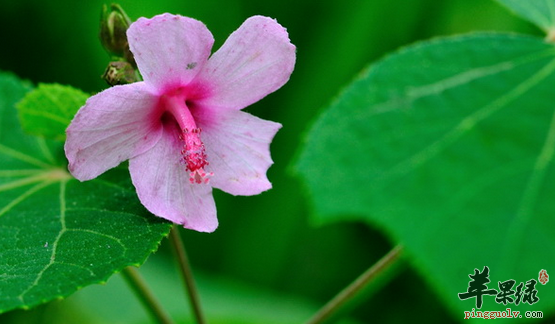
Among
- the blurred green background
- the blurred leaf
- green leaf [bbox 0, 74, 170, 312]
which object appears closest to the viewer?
green leaf [bbox 0, 74, 170, 312]

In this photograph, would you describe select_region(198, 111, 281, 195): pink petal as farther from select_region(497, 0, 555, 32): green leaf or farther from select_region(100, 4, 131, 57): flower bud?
select_region(497, 0, 555, 32): green leaf

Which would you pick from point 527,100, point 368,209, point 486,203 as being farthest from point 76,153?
point 527,100

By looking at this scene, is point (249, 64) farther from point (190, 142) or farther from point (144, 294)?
point (144, 294)

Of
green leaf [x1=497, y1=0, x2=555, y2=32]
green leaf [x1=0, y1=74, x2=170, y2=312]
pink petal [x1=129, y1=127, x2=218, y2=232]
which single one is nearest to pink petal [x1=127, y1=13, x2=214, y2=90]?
pink petal [x1=129, y1=127, x2=218, y2=232]

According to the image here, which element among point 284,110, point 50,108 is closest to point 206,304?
point 284,110

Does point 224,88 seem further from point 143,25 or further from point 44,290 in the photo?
point 44,290
